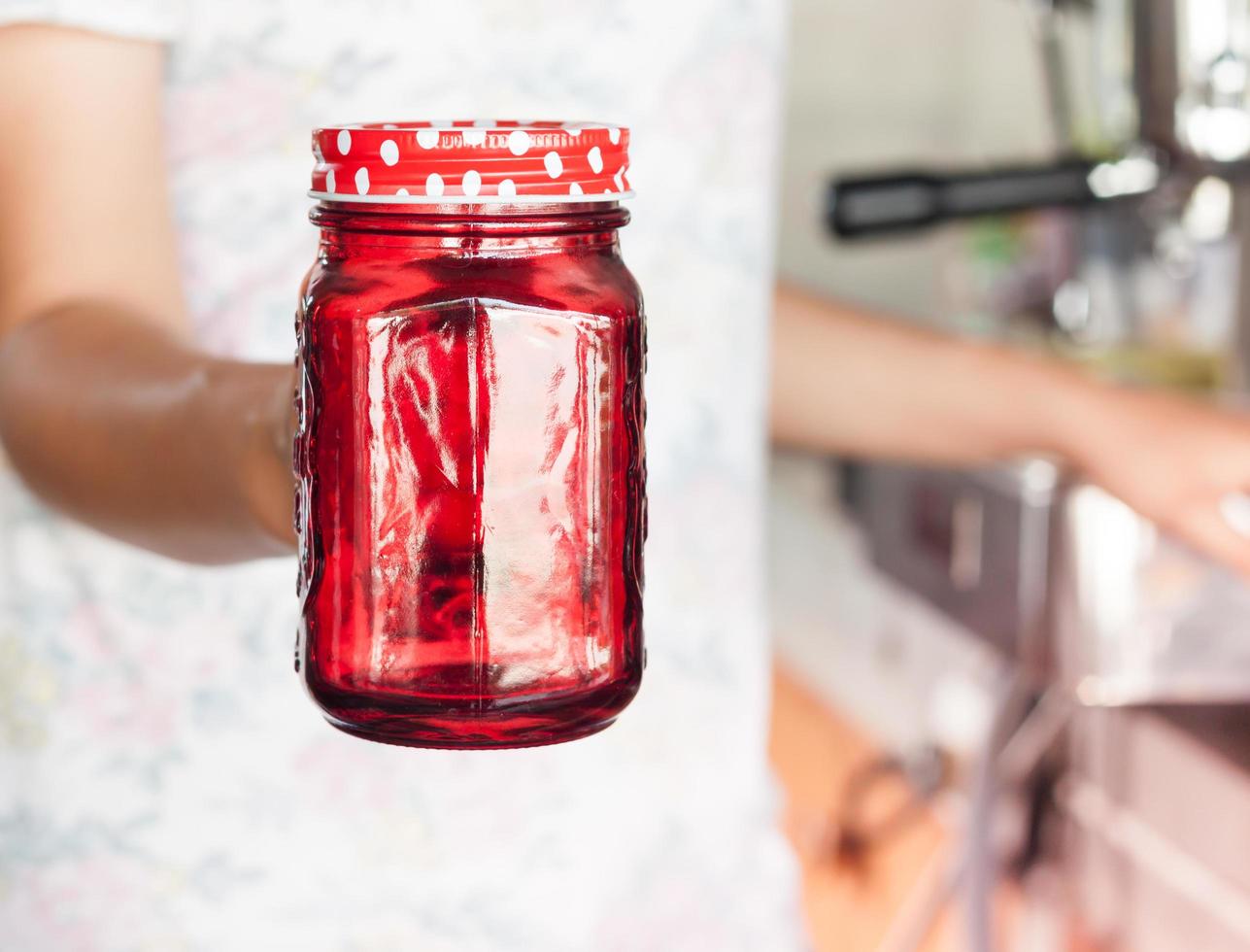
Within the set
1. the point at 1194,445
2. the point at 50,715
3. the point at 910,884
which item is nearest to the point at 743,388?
the point at 1194,445

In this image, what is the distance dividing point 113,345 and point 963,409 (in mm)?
532

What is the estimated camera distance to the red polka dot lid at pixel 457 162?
294 millimetres

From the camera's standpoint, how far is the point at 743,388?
703 millimetres

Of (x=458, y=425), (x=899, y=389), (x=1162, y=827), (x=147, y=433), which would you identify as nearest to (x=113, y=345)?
(x=147, y=433)

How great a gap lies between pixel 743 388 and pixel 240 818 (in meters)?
0.31

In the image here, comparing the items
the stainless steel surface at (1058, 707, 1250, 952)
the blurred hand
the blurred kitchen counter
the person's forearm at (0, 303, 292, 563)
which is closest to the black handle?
the blurred hand

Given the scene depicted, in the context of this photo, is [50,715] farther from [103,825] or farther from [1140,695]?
[1140,695]

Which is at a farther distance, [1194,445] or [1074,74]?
[1074,74]

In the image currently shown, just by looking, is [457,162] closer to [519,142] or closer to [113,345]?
[519,142]

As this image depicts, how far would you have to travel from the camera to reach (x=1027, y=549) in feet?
3.42

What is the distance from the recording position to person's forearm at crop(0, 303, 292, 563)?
1.15 feet

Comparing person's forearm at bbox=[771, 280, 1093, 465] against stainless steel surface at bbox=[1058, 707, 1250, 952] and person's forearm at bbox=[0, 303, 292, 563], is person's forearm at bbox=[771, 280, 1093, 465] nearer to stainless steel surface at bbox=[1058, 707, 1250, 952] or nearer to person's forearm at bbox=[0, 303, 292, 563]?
stainless steel surface at bbox=[1058, 707, 1250, 952]

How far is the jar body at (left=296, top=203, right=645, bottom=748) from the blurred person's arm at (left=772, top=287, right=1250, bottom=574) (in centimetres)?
50

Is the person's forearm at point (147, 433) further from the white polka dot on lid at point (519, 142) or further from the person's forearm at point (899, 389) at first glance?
the person's forearm at point (899, 389)
